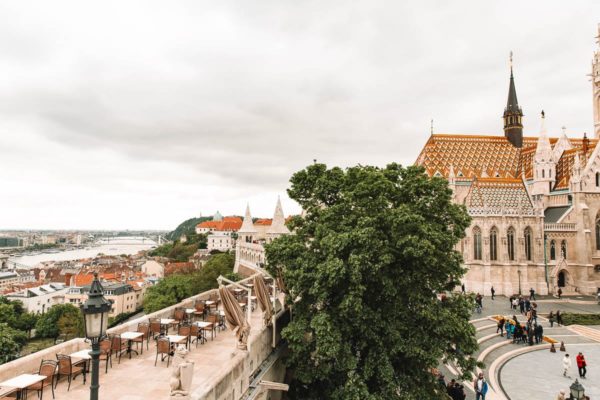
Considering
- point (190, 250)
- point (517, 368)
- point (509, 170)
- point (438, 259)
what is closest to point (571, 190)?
point (509, 170)

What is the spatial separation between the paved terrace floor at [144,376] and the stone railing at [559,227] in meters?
40.5

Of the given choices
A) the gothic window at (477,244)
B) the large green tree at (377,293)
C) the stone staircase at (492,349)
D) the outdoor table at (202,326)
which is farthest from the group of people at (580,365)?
the gothic window at (477,244)

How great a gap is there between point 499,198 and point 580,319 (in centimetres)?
1612

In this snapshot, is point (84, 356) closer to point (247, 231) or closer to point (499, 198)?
point (499, 198)

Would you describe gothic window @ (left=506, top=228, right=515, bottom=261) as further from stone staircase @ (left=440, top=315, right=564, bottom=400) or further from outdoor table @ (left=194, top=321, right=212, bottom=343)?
outdoor table @ (left=194, top=321, right=212, bottom=343)

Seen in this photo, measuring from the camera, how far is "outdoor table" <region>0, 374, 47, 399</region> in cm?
767

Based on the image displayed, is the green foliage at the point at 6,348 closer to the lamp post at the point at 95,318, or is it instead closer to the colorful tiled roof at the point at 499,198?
the lamp post at the point at 95,318

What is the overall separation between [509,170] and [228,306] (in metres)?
51.0

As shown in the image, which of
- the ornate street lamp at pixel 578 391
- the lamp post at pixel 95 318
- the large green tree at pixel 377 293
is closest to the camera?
the lamp post at pixel 95 318

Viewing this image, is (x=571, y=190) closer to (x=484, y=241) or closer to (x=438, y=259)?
(x=484, y=241)

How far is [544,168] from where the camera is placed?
45781 millimetres

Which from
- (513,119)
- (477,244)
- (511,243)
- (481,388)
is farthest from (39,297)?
(513,119)

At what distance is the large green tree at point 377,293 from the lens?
38.5 ft

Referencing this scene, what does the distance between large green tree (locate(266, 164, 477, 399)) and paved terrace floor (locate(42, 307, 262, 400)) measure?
7.75ft
